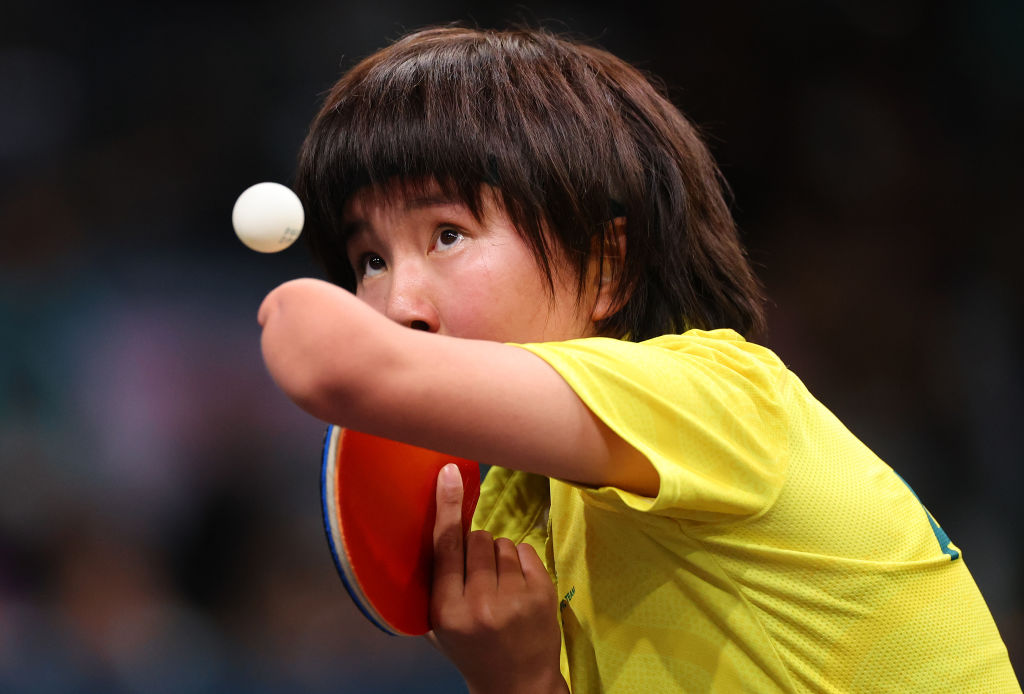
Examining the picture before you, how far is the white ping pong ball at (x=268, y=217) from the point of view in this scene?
0.61 meters

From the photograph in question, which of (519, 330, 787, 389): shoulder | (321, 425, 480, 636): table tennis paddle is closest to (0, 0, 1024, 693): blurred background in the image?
(321, 425, 480, 636): table tennis paddle

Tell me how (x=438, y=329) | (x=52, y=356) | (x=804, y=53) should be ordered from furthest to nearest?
(x=804, y=53)
(x=52, y=356)
(x=438, y=329)

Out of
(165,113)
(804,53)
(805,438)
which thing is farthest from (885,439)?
(165,113)

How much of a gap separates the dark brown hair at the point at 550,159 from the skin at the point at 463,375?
21 mm

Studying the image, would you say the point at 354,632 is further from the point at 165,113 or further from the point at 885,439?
the point at 885,439

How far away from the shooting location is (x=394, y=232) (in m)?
0.71

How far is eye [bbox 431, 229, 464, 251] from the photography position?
70 centimetres

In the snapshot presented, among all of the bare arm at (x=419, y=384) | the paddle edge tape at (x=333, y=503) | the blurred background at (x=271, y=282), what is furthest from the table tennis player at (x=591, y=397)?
the blurred background at (x=271, y=282)

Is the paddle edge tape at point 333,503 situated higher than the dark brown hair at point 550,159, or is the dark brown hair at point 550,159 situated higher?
the dark brown hair at point 550,159

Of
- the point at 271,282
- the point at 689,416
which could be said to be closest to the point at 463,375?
the point at 689,416

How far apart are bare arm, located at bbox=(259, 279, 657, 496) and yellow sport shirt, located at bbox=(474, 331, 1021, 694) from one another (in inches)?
1.9

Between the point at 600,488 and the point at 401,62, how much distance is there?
1.34ft

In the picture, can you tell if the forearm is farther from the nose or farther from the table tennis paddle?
the nose

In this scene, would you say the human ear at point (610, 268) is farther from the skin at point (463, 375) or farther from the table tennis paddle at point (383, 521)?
the table tennis paddle at point (383, 521)
